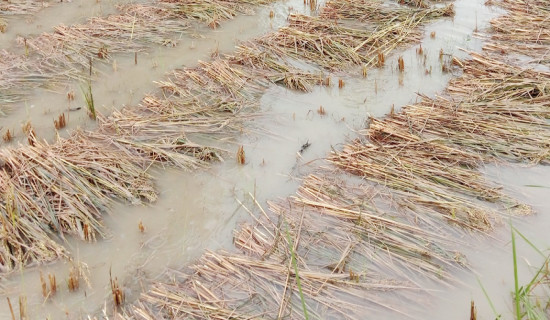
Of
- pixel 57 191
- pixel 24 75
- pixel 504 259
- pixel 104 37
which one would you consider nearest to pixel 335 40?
pixel 104 37

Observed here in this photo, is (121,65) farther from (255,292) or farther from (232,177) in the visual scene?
(255,292)

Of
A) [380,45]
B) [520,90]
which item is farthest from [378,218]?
[380,45]

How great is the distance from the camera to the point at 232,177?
3.57m

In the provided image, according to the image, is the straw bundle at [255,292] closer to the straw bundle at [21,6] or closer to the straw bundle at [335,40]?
the straw bundle at [335,40]

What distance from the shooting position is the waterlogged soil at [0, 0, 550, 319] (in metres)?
2.69

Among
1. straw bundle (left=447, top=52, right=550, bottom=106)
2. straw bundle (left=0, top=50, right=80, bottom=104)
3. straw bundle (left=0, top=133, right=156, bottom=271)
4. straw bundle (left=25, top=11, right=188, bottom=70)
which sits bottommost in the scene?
straw bundle (left=0, top=133, right=156, bottom=271)

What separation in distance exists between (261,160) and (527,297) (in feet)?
6.17

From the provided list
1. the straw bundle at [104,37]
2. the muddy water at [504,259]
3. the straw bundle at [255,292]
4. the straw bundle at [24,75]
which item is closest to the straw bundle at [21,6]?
the straw bundle at [104,37]

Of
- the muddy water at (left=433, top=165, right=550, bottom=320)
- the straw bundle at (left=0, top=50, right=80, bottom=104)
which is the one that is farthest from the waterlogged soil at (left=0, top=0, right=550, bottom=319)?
the straw bundle at (left=0, top=50, right=80, bottom=104)

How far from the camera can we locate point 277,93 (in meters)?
4.59

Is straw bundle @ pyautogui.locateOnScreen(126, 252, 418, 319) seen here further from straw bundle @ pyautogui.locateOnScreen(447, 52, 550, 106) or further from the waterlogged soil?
straw bundle @ pyautogui.locateOnScreen(447, 52, 550, 106)

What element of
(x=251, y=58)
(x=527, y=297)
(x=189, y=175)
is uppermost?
(x=251, y=58)

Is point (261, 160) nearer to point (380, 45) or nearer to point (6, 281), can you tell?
point (6, 281)

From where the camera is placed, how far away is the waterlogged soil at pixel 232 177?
2689mm
